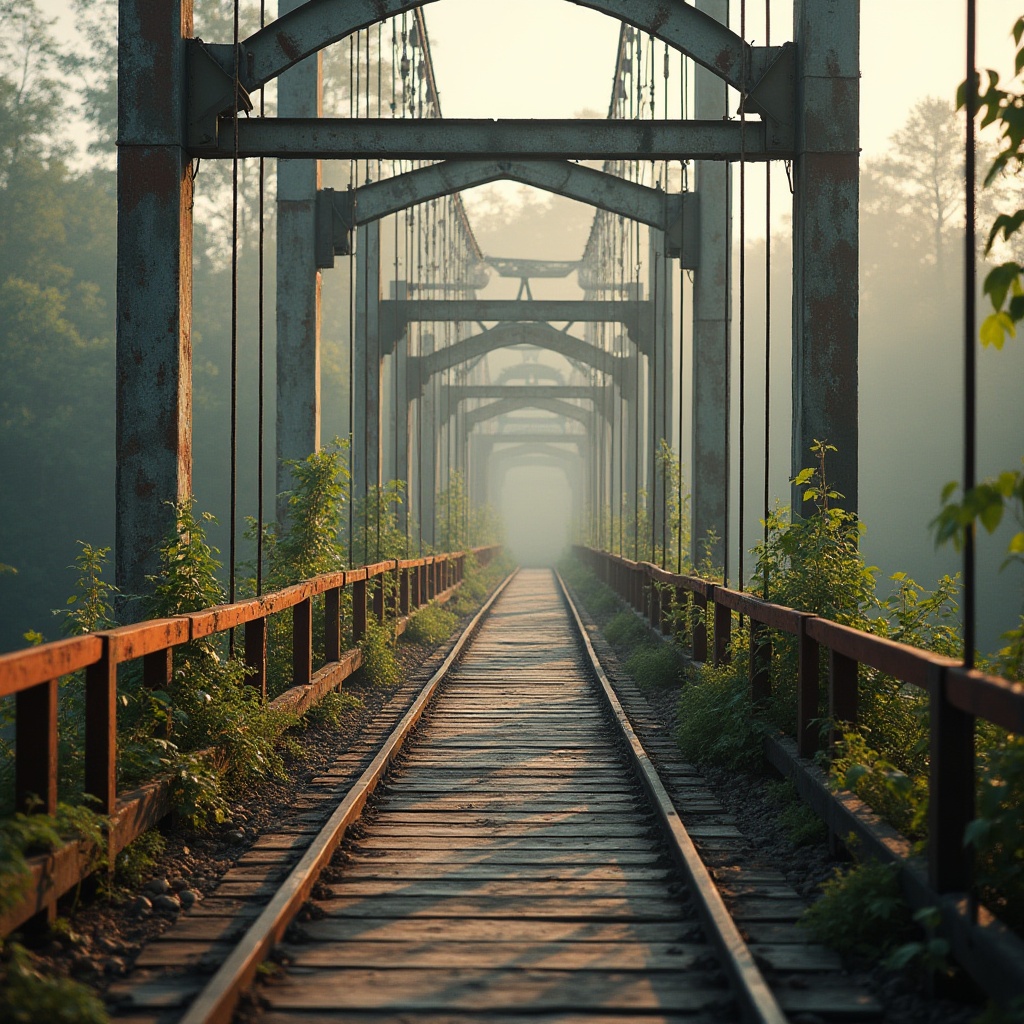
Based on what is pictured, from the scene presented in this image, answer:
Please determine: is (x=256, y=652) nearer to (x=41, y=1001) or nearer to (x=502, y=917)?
(x=502, y=917)

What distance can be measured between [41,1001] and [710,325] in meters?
13.6

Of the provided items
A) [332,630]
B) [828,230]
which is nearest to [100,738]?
[332,630]

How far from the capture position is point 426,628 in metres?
16.0

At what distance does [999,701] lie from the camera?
132 inches

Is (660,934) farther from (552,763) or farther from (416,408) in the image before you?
(416,408)

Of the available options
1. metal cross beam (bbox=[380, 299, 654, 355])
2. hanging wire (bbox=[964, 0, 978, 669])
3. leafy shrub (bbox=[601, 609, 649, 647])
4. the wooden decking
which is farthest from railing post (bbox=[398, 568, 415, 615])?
hanging wire (bbox=[964, 0, 978, 669])

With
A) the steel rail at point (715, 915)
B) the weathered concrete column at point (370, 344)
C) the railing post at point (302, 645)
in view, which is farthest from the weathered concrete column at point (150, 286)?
the weathered concrete column at point (370, 344)

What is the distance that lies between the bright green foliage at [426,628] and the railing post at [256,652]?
825cm

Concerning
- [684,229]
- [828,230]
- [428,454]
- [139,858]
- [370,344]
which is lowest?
[139,858]

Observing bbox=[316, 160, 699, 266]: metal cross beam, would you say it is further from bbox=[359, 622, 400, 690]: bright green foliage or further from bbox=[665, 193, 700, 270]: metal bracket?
bbox=[359, 622, 400, 690]: bright green foliage

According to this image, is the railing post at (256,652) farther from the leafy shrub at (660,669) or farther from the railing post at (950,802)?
the leafy shrub at (660,669)

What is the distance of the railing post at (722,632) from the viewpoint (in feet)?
29.7

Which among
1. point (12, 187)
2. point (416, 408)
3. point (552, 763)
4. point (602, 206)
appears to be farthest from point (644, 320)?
point (12, 187)

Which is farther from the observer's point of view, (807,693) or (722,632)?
(722,632)
